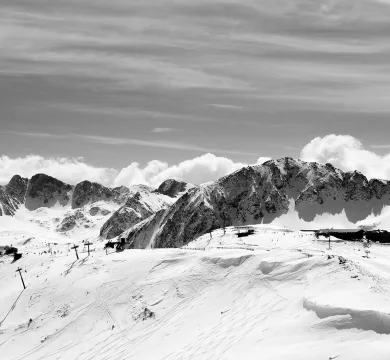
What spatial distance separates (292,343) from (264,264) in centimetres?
1742

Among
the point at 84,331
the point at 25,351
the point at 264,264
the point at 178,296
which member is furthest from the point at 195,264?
the point at 25,351

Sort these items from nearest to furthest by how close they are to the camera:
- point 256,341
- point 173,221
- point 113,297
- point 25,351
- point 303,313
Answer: point 256,341, point 303,313, point 25,351, point 113,297, point 173,221

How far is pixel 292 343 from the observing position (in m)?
24.3

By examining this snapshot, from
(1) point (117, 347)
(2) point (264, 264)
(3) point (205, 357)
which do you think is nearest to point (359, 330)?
(3) point (205, 357)

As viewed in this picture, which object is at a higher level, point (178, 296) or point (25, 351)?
point (178, 296)

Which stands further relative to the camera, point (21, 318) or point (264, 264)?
point (21, 318)

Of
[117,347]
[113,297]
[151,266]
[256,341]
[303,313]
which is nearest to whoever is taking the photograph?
[256,341]

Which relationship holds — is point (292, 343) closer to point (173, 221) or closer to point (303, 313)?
point (303, 313)

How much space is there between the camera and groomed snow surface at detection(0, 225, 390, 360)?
24.8m

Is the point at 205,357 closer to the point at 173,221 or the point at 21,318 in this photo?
the point at 21,318

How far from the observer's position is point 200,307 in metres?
38.3

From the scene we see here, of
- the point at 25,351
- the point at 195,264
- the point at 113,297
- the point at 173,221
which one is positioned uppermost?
the point at 195,264

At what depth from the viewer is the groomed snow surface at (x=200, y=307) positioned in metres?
24.8

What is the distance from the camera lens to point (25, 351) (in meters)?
39.6
